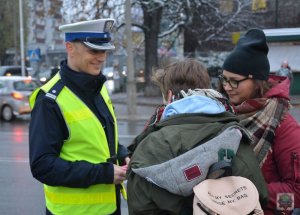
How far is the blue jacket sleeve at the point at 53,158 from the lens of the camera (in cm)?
243

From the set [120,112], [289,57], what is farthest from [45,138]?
[289,57]

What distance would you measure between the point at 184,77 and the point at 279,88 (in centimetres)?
45

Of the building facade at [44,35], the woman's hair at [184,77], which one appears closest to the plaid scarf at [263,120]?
the woman's hair at [184,77]

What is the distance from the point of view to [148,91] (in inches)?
1001

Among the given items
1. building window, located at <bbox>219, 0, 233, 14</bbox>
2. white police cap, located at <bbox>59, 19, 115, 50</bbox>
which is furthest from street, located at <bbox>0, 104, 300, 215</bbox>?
building window, located at <bbox>219, 0, 233, 14</bbox>

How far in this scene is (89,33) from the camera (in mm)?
2617

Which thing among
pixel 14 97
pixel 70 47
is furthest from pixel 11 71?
pixel 70 47

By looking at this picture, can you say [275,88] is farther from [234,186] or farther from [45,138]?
[45,138]

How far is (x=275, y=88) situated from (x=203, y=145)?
619 millimetres

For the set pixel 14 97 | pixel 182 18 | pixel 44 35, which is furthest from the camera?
pixel 44 35

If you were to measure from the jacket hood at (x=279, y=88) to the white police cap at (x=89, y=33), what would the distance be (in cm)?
86

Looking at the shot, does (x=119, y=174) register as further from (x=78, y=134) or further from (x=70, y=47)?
(x=70, y=47)

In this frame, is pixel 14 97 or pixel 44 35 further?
pixel 44 35

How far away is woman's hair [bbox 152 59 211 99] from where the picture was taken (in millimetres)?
2279
